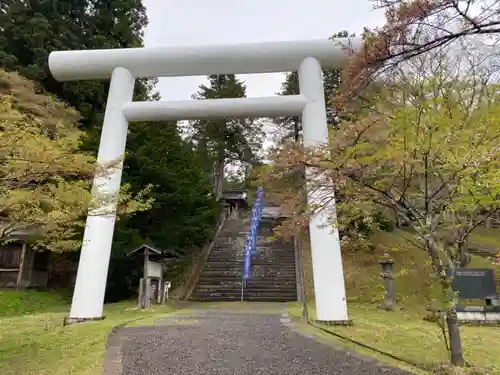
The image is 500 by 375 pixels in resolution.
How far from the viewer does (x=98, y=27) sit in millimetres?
16078

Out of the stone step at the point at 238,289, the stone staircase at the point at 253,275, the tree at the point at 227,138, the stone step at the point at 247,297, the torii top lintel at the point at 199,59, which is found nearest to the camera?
the torii top lintel at the point at 199,59

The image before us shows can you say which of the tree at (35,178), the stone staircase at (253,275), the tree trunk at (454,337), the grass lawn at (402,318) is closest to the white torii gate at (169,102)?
the tree at (35,178)

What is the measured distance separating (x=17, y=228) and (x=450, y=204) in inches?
209

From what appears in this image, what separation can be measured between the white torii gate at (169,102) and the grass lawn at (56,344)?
72 centimetres

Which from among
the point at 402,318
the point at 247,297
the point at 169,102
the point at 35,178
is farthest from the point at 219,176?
the point at 35,178

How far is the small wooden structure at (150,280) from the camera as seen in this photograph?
9.39 meters

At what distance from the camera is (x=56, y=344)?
17.6 feet

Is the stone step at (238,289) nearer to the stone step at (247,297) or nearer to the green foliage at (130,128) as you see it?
the stone step at (247,297)

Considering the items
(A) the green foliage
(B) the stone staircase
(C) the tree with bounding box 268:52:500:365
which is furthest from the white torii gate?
(B) the stone staircase

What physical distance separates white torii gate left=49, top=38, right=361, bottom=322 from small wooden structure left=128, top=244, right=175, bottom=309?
6.27ft

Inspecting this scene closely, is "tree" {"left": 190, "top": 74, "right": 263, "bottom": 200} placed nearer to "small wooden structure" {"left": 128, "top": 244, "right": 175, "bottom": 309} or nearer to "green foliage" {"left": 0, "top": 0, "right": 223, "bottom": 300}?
"green foliage" {"left": 0, "top": 0, "right": 223, "bottom": 300}

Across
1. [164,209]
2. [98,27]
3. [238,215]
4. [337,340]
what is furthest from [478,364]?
[238,215]

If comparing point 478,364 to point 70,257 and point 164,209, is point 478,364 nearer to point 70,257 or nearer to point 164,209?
point 164,209

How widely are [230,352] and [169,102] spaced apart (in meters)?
5.44
